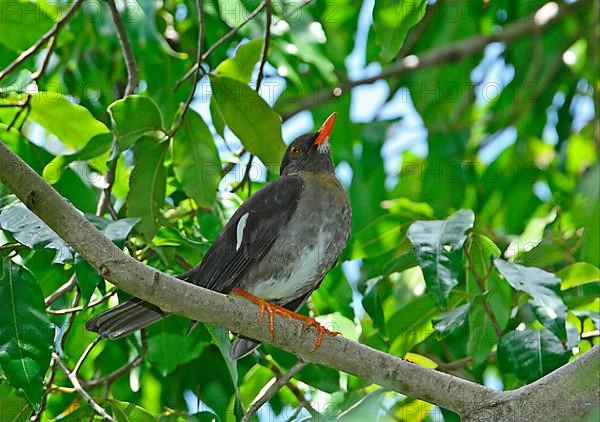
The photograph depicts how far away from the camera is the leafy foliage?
3279 millimetres

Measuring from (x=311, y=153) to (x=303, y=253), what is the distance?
35.3 inches

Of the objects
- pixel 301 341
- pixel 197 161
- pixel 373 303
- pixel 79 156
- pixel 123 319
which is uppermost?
pixel 79 156

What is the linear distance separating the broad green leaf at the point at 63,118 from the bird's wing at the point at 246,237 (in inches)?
25.7

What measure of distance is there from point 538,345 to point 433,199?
2.29 m

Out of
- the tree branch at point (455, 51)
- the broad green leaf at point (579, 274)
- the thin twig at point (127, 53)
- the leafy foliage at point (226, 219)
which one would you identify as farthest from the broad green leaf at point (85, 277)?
the tree branch at point (455, 51)

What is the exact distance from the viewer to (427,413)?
3.79m

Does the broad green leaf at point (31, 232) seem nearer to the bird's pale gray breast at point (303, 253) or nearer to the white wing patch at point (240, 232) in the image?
the white wing patch at point (240, 232)

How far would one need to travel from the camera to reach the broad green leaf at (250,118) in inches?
147

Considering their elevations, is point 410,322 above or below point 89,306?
below

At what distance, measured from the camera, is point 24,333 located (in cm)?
299

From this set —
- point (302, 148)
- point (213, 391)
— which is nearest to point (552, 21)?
point (302, 148)

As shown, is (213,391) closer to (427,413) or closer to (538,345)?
(427,413)

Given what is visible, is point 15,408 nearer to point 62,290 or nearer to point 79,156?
point 62,290

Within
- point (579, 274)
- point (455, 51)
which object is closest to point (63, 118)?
point (579, 274)
